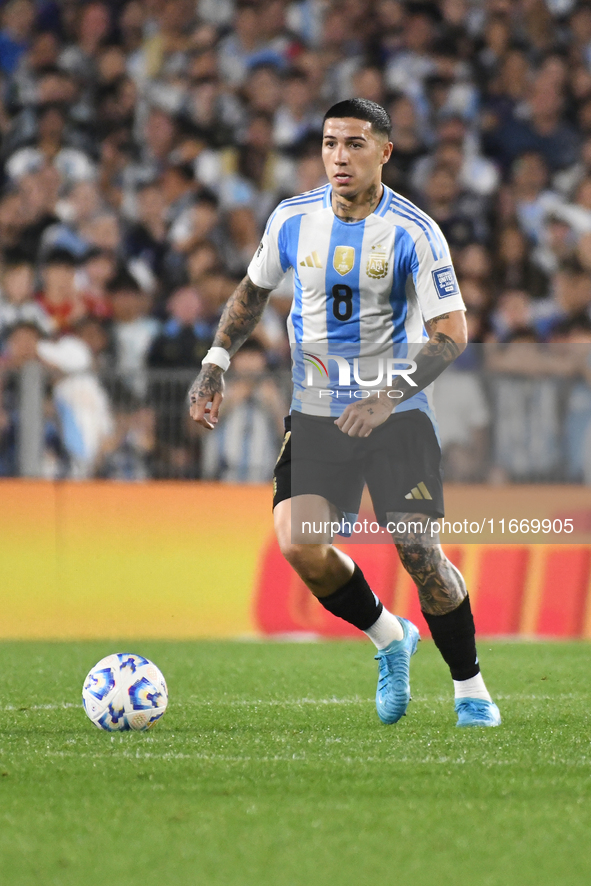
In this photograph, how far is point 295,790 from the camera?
3959 millimetres

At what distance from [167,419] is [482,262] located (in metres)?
3.54

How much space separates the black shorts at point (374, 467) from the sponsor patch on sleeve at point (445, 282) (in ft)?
1.67

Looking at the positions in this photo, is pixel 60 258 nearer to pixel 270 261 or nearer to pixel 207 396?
pixel 270 261

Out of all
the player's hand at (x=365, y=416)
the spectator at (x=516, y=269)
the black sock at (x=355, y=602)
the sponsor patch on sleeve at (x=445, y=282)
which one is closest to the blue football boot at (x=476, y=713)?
the black sock at (x=355, y=602)

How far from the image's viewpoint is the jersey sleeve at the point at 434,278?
514cm

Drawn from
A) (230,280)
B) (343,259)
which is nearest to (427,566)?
(343,259)

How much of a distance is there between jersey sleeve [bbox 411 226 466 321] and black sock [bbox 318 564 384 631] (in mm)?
1147

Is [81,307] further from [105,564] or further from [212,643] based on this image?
[212,643]

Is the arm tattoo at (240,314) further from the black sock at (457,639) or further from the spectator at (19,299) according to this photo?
the spectator at (19,299)

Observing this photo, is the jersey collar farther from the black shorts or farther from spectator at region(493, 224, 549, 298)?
spectator at region(493, 224, 549, 298)

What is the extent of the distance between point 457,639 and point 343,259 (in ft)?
5.36

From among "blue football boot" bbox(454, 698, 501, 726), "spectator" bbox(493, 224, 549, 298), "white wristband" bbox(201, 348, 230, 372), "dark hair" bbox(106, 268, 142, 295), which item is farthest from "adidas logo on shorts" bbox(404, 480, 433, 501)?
"spectator" bbox(493, 224, 549, 298)

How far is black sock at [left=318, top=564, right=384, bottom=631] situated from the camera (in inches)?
213

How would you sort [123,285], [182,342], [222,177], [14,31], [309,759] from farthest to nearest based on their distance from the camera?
[14,31]
[222,177]
[123,285]
[182,342]
[309,759]
